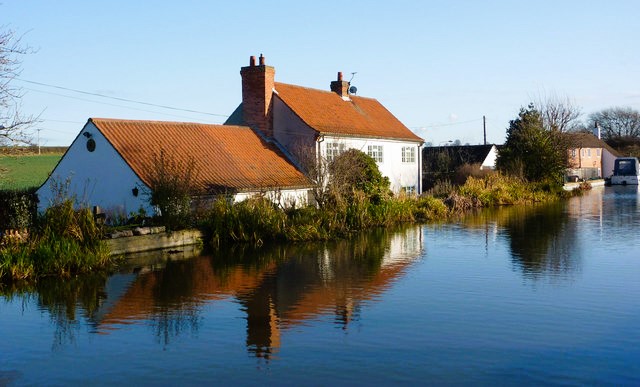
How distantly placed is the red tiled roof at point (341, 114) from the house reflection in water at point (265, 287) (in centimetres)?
1372

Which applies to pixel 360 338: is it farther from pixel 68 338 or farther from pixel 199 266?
pixel 199 266

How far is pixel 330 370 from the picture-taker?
9.27m

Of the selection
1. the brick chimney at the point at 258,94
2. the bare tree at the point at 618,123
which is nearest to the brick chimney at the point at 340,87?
the brick chimney at the point at 258,94

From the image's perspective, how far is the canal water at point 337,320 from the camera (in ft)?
30.4

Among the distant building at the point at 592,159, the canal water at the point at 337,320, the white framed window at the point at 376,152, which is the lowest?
the canal water at the point at 337,320

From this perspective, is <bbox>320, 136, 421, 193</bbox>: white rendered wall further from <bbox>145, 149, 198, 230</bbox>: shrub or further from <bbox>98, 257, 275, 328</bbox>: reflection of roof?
<bbox>98, 257, 275, 328</bbox>: reflection of roof

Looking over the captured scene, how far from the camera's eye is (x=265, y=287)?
15.4 metres

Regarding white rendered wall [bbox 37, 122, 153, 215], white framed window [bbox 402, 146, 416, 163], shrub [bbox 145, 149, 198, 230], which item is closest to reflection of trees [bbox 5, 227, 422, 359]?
shrub [bbox 145, 149, 198, 230]

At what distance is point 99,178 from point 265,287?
1270 cm

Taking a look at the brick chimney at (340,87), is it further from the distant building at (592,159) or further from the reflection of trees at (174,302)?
the distant building at (592,159)

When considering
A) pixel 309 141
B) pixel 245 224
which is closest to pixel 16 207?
pixel 245 224

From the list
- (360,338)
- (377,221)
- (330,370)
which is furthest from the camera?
(377,221)

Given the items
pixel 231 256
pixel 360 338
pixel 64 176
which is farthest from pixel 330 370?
pixel 64 176

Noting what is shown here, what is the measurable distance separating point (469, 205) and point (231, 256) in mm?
21181
